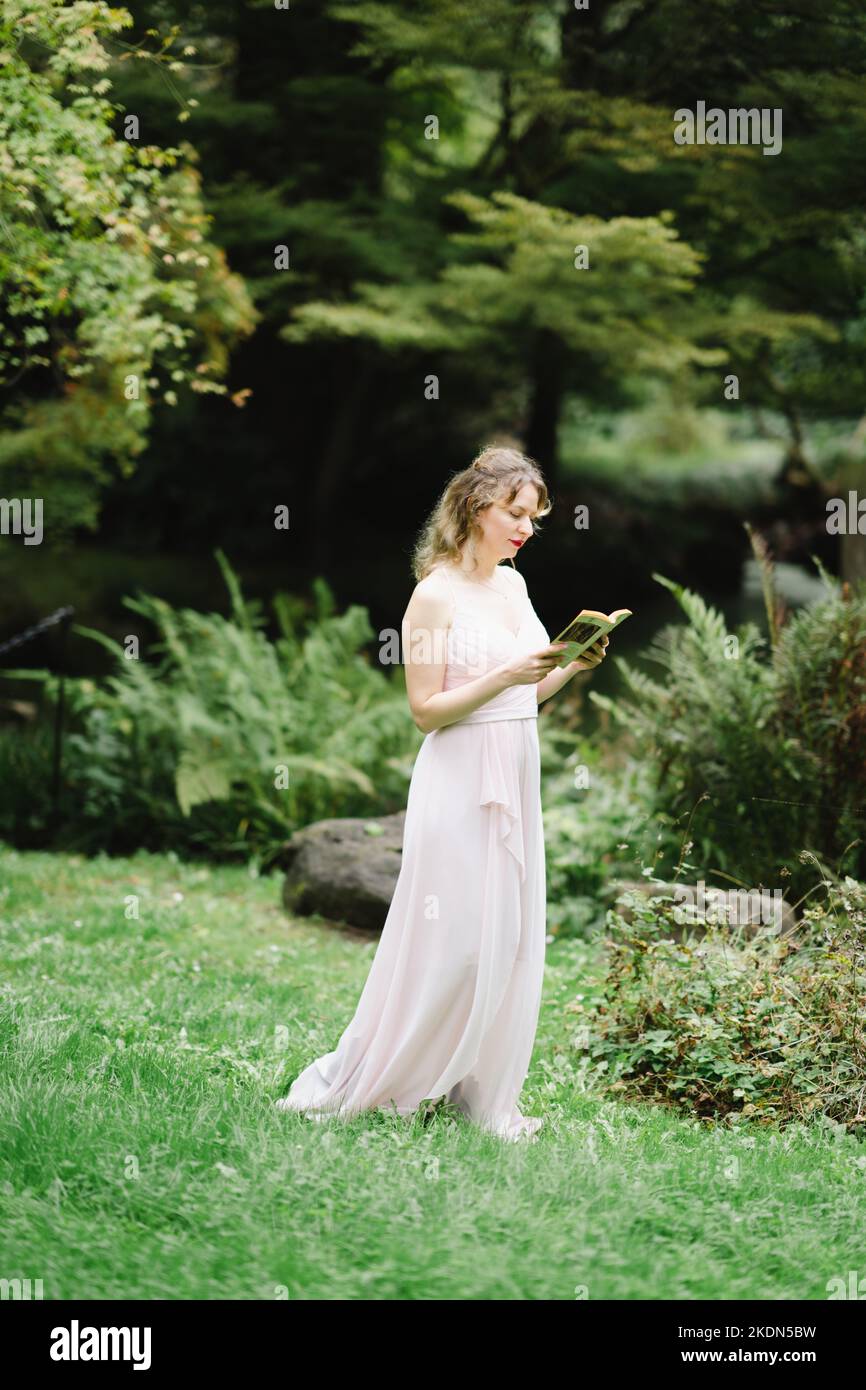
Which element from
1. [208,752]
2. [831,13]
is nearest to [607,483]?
[831,13]

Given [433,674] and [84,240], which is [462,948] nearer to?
[433,674]

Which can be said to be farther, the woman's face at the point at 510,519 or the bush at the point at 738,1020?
the bush at the point at 738,1020

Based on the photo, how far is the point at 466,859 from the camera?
4.18 meters

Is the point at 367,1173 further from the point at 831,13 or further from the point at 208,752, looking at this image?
the point at 831,13

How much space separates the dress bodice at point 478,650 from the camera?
167 inches

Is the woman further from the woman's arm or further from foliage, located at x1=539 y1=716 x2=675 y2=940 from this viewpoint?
foliage, located at x1=539 y1=716 x2=675 y2=940

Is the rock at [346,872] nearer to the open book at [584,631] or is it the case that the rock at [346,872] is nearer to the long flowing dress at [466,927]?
the long flowing dress at [466,927]

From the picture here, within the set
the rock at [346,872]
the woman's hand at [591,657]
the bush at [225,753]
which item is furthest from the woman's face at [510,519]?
the bush at [225,753]

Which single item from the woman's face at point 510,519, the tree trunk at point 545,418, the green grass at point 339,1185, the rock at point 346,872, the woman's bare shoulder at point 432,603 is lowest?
the green grass at point 339,1185

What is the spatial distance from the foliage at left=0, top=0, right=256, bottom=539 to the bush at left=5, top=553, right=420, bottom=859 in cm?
175

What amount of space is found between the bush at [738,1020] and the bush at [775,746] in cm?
158

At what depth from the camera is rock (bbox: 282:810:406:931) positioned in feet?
24.4

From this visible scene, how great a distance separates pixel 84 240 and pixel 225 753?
3693mm

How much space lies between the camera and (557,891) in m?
7.95
